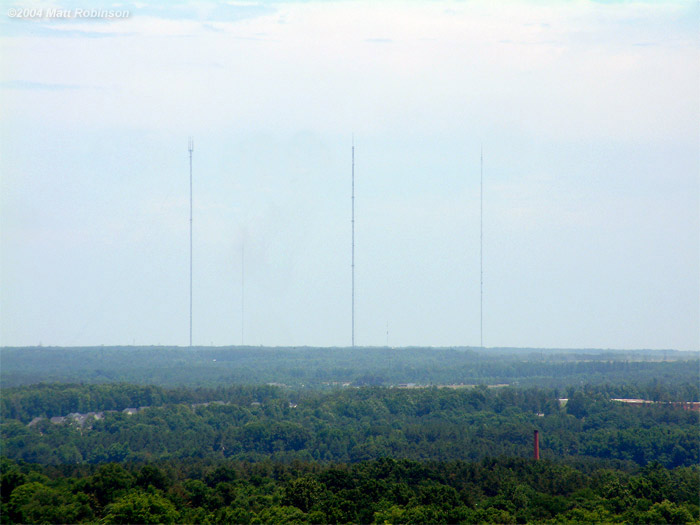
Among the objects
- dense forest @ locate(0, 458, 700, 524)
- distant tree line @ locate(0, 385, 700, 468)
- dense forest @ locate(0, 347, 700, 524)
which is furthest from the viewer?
distant tree line @ locate(0, 385, 700, 468)

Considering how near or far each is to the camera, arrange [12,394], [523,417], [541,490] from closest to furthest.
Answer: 1. [541,490]
2. [12,394]
3. [523,417]

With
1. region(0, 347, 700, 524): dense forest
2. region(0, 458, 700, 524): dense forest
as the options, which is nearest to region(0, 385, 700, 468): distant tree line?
region(0, 347, 700, 524): dense forest

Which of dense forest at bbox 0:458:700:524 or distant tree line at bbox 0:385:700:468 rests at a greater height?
dense forest at bbox 0:458:700:524

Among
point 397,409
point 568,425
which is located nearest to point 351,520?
point 568,425

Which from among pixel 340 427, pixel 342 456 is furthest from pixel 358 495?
pixel 340 427

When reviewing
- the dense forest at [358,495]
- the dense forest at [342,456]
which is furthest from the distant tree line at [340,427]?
the dense forest at [358,495]

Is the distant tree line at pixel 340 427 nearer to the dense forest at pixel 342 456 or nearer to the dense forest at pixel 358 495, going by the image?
the dense forest at pixel 342 456

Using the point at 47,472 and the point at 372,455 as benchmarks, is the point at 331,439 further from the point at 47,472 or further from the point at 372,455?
the point at 47,472

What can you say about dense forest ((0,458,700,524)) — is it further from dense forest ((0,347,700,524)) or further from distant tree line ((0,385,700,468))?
distant tree line ((0,385,700,468))

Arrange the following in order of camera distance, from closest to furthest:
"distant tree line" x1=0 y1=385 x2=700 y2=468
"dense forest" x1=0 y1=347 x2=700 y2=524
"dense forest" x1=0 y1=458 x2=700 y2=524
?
1. "dense forest" x1=0 y1=458 x2=700 y2=524
2. "dense forest" x1=0 y1=347 x2=700 y2=524
3. "distant tree line" x1=0 y1=385 x2=700 y2=468
